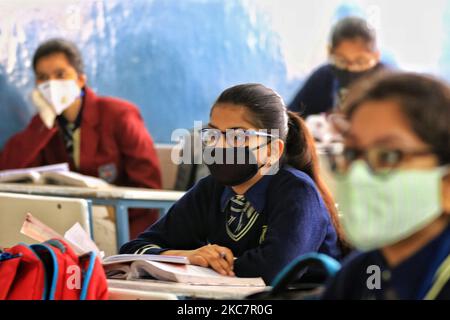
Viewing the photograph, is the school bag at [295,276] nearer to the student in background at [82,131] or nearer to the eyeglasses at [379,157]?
the eyeglasses at [379,157]

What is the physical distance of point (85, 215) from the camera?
9.46ft

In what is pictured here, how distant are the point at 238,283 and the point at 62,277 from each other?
18.2 inches

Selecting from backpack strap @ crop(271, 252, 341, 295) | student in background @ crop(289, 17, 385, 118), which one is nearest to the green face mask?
backpack strap @ crop(271, 252, 341, 295)

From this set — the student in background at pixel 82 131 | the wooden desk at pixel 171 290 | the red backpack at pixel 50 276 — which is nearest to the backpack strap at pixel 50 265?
the red backpack at pixel 50 276

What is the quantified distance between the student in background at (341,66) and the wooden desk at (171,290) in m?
2.63

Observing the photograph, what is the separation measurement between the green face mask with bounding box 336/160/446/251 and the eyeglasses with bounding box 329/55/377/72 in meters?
3.37

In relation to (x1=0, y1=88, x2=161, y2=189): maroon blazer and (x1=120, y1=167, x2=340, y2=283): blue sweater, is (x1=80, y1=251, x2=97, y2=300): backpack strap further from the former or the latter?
(x1=0, y1=88, x2=161, y2=189): maroon blazer

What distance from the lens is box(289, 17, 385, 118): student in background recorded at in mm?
4805

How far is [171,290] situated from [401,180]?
0.81m

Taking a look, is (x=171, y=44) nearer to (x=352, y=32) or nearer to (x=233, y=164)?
(x=352, y=32)

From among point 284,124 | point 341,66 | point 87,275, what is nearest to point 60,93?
→ point 341,66

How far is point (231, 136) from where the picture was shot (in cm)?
246

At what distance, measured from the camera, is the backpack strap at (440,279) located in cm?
148
